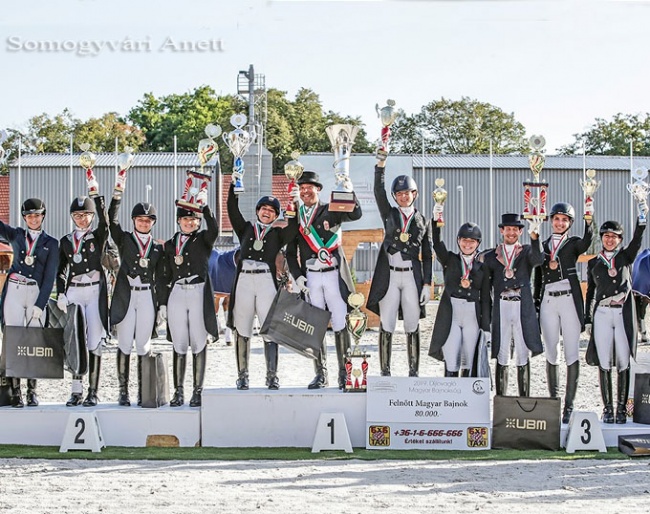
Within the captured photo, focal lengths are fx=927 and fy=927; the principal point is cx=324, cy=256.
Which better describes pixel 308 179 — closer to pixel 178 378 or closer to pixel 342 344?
pixel 342 344

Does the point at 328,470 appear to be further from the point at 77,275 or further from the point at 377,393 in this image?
the point at 77,275

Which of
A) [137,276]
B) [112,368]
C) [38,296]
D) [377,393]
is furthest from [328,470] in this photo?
[112,368]

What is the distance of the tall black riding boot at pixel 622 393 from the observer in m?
7.97

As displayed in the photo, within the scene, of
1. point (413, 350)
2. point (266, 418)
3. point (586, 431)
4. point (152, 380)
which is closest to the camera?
point (586, 431)

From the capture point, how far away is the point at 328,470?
22.5ft

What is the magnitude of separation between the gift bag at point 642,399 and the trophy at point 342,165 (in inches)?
114

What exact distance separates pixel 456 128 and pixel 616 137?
28.9 ft

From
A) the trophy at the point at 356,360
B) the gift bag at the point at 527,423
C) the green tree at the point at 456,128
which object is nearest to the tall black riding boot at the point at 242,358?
the trophy at the point at 356,360

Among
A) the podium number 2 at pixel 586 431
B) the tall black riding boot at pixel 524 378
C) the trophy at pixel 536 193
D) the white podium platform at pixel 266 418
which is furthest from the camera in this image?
the tall black riding boot at pixel 524 378

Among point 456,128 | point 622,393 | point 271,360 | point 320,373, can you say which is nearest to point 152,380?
point 271,360

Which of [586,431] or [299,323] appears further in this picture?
[299,323]

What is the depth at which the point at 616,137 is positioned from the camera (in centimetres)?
5003

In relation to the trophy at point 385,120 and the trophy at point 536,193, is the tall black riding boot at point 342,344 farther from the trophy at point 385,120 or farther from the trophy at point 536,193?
the trophy at point 536,193

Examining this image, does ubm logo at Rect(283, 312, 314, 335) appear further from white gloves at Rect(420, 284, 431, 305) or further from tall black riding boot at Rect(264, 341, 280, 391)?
white gloves at Rect(420, 284, 431, 305)
